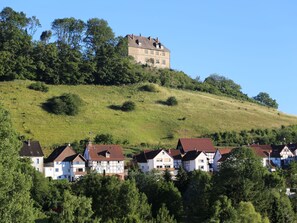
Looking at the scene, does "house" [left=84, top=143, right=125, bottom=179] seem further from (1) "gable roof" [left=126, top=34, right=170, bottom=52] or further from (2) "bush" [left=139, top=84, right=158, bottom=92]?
(1) "gable roof" [left=126, top=34, right=170, bottom=52]

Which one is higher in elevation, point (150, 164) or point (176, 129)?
point (176, 129)

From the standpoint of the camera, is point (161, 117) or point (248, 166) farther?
point (161, 117)

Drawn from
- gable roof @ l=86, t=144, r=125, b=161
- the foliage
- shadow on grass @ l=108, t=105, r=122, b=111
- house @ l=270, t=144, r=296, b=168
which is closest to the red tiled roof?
gable roof @ l=86, t=144, r=125, b=161

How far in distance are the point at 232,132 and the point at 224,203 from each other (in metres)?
58.9

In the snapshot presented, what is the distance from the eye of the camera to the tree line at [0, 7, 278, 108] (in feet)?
399

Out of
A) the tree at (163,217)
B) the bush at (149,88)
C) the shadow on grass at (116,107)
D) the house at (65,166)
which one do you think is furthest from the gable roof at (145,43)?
the tree at (163,217)

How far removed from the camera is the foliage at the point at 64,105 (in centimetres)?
10744

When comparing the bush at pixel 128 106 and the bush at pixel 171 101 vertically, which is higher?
the bush at pixel 171 101

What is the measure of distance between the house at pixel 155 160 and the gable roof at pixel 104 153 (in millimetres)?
3816

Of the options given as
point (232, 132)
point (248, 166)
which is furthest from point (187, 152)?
point (248, 166)

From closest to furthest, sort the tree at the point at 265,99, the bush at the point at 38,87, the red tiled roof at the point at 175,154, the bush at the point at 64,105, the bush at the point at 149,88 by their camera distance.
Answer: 1. the red tiled roof at the point at 175,154
2. the bush at the point at 64,105
3. the bush at the point at 38,87
4. the bush at the point at 149,88
5. the tree at the point at 265,99

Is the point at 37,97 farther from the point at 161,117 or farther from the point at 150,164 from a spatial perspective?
the point at 150,164

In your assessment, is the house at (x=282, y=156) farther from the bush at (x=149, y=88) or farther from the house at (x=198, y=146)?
the bush at (x=149, y=88)

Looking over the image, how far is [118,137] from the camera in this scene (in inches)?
3932
